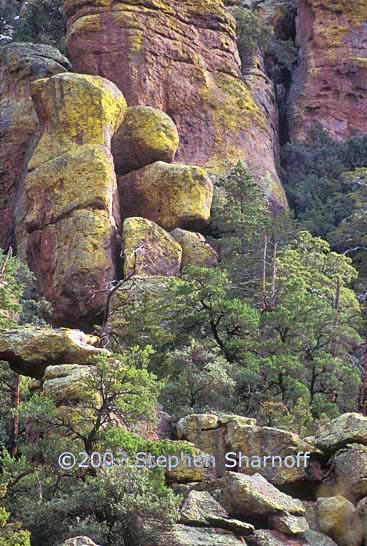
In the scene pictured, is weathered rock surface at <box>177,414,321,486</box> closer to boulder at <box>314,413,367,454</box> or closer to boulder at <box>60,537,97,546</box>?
boulder at <box>314,413,367,454</box>

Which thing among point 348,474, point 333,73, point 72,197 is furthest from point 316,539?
point 333,73

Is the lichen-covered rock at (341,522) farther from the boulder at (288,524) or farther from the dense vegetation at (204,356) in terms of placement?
the dense vegetation at (204,356)

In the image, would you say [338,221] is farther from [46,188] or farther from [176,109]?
[46,188]

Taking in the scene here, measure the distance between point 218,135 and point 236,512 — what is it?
30.9 meters

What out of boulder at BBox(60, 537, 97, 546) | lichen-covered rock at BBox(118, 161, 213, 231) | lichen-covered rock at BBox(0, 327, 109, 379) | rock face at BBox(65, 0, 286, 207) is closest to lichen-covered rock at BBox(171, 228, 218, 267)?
lichen-covered rock at BBox(118, 161, 213, 231)

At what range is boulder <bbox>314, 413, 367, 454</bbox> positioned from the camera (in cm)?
1970

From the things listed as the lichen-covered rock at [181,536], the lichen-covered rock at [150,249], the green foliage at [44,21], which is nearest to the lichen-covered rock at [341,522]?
the lichen-covered rock at [181,536]

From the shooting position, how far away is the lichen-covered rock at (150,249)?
115ft

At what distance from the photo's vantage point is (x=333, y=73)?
54281 millimetres

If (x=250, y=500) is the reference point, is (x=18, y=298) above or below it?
below

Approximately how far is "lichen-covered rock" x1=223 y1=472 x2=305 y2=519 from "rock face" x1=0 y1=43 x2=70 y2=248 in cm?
2567

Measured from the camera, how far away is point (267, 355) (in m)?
26.0

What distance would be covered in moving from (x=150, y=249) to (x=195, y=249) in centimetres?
237

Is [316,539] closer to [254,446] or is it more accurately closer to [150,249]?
[254,446]
